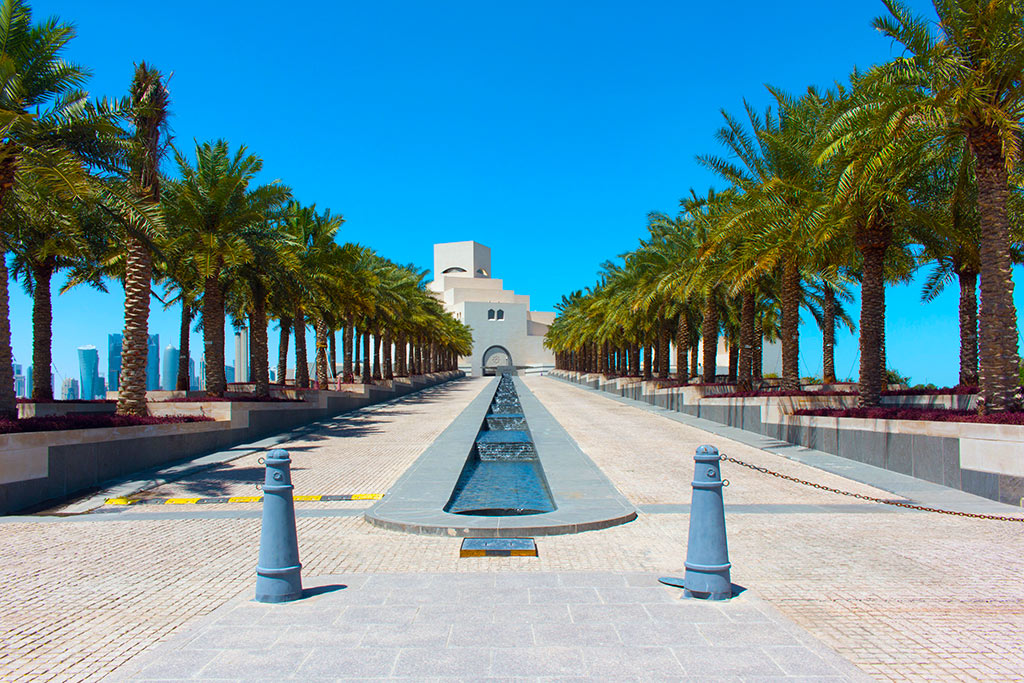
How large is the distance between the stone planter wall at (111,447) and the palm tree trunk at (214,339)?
1.64 meters

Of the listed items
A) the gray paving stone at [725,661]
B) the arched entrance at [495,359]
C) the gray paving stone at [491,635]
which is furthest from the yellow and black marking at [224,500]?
the arched entrance at [495,359]

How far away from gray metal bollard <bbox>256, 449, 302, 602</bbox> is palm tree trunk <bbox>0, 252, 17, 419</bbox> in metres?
8.38

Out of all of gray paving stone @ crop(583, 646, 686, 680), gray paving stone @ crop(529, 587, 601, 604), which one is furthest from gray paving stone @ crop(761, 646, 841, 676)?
gray paving stone @ crop(529, 587, 601, 604)

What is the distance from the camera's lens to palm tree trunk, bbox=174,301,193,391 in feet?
85.4

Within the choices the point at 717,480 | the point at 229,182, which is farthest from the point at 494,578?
the point at 229,182

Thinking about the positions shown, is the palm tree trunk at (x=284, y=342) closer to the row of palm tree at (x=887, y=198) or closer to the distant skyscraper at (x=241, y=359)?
the row of palm tree at (x=887, y=198)

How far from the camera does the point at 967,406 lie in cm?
1547

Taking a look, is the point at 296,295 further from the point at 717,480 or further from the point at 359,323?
the point at 717,480

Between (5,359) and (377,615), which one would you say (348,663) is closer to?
(377,615)

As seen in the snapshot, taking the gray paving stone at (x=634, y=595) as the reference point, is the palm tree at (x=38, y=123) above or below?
above

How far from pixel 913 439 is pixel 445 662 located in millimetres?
10115

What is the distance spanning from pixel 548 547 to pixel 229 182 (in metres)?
14.7

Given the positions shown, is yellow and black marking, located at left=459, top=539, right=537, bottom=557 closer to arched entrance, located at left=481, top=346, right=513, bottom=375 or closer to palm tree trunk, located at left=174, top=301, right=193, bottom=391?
palm tree trunk, located at left=174, top=301, right=193, bottom=391

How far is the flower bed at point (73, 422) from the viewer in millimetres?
10531
